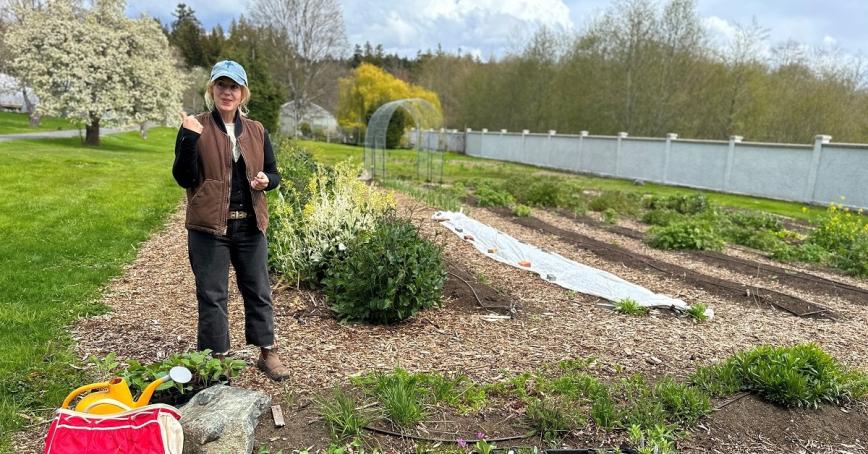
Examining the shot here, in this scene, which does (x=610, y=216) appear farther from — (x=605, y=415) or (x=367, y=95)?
(x=367, y=95)

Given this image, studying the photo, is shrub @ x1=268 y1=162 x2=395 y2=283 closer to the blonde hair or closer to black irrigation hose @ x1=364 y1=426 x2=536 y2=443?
the blonde hair

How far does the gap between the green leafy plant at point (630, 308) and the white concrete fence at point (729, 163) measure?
34.5 feet

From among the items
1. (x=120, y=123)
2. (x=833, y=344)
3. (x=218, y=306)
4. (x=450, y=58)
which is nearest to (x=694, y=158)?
(x=833, y=344)

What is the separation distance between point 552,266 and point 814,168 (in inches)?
411

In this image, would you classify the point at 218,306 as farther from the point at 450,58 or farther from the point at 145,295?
the point at 450,58

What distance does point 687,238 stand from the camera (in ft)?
23.2

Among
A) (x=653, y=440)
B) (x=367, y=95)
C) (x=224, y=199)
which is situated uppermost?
(x=367, y=95)

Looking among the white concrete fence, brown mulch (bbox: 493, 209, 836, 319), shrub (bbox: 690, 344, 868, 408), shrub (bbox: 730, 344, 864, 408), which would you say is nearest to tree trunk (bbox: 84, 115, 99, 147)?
the white concrete fence

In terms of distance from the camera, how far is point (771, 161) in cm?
1378

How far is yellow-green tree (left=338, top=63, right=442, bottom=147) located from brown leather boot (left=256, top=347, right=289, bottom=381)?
1254 inches

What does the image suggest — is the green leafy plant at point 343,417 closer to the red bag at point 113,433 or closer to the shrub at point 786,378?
the red bag at point 113,433

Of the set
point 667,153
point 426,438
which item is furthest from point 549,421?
point 667,153

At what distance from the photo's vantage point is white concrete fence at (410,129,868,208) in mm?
12094

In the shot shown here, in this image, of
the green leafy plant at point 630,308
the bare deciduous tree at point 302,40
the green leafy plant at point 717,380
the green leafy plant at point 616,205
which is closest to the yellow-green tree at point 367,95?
the bare deciduous tree at point 302,40
